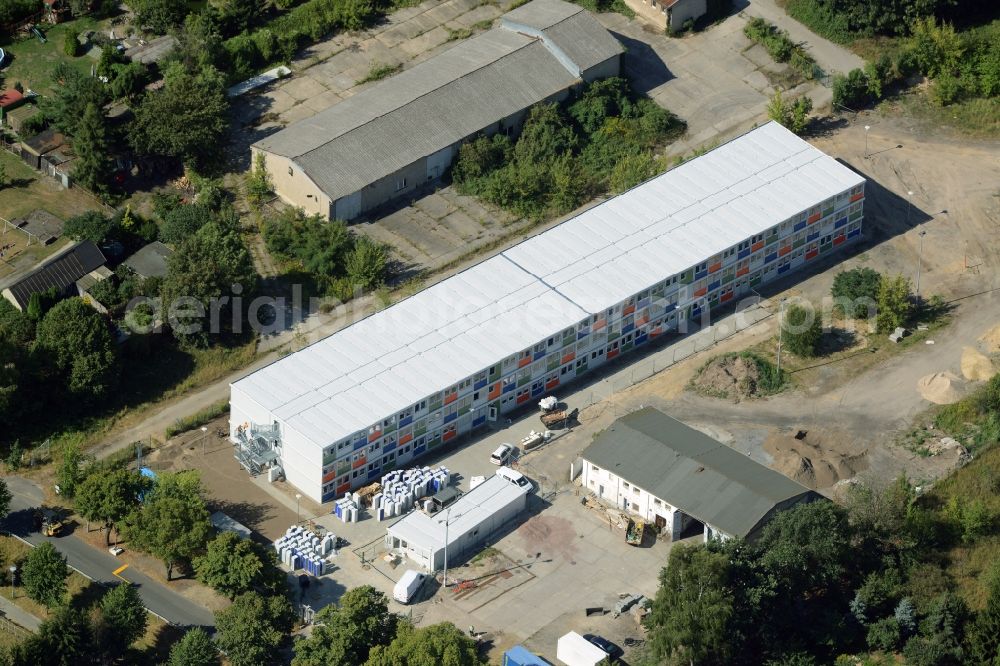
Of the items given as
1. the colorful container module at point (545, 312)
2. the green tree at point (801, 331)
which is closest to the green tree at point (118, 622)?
the colorful container module at point (545, 312)

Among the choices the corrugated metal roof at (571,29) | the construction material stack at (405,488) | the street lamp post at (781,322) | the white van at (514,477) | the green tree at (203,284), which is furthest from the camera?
the corrugated metal roof at (571,29)

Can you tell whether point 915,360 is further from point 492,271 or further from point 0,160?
point 0,160

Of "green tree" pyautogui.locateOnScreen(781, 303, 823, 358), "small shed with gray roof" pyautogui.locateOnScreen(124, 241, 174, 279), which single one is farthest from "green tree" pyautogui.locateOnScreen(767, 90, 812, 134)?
"small shed with gray roof" pyautogui.locateOnScreen(124, 241, 174, 279)

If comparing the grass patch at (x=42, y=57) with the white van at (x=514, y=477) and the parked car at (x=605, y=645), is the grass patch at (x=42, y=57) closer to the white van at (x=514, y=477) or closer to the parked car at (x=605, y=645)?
the white van at (x=514, y=477)

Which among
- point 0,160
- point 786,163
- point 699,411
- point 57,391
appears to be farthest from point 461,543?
point 0,160

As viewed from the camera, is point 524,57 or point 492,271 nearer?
point 492,271

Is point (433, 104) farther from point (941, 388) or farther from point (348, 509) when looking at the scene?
point (941, 388)

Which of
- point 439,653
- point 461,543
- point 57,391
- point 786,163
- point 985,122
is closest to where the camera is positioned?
point 439,653
